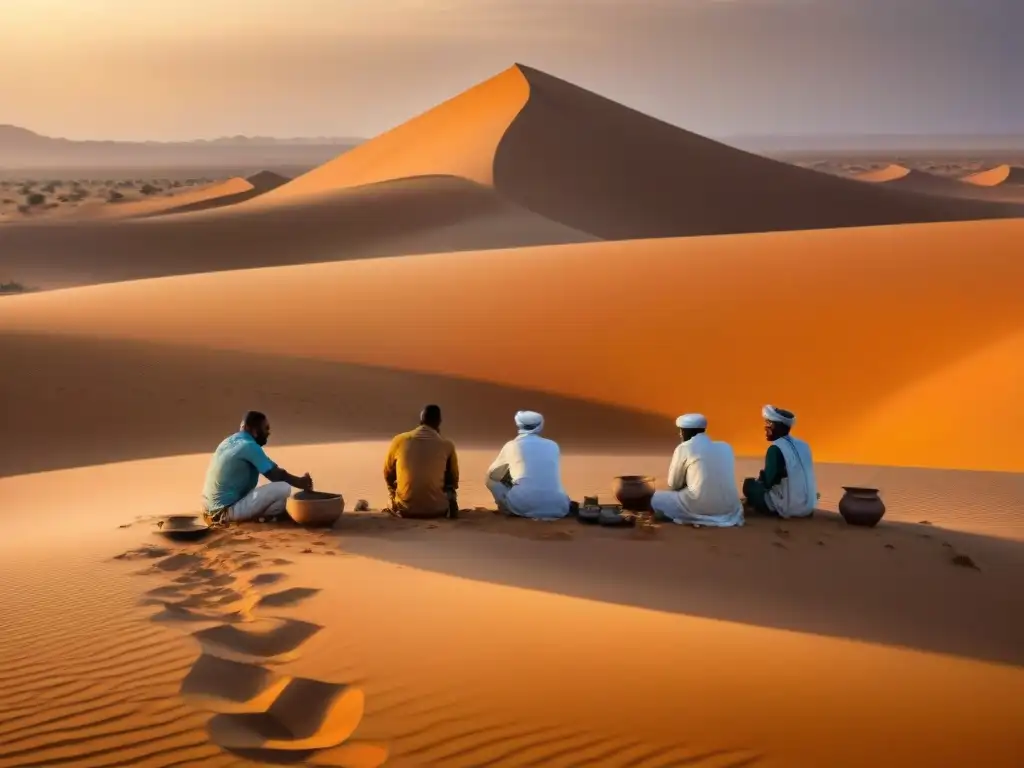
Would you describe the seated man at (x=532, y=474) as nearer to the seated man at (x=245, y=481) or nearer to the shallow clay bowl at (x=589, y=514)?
the shallow clay bowl at (x=589, y=514)

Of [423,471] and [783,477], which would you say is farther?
[783,477]

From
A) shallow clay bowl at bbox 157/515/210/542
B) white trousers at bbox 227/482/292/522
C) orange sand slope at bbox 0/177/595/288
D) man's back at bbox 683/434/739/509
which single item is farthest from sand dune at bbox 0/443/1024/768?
orange sand slope at bbox 0/177/595/288

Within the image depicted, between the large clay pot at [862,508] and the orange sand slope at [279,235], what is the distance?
32.0 m

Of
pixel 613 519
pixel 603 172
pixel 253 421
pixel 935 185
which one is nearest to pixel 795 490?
pixel 613 519

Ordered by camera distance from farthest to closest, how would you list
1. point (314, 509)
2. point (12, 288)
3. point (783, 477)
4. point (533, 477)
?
point (12, 288) < point (783, 477) < point (533, 477) < point (314, 509)

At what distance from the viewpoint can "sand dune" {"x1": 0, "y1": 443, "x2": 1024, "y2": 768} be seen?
16.6 ft

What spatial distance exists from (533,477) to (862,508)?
272 cm

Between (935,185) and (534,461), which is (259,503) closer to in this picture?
(534,461)

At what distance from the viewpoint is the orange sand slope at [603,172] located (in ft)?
168

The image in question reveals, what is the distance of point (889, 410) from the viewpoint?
17156 mm

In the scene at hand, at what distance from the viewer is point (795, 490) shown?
9.73 m

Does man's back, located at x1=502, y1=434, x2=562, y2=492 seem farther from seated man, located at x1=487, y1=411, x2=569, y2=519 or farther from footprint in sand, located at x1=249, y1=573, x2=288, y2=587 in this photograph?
footprint in sand, located at x1=249, y1=573, x2=288, y2=587

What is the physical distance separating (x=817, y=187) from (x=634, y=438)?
46.1m

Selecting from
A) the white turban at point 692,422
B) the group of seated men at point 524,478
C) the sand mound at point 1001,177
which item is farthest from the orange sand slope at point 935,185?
the white turban at point 692,422
